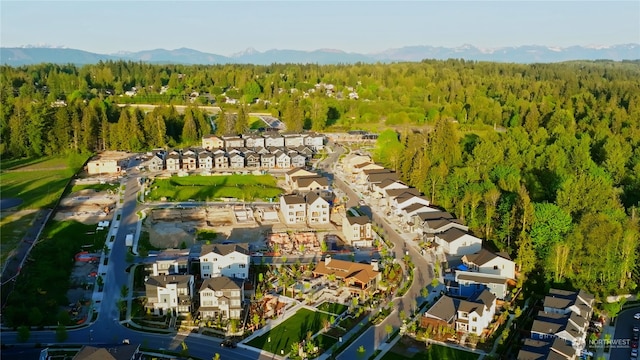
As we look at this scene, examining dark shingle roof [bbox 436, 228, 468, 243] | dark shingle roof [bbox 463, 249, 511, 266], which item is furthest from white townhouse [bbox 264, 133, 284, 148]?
dark shingle roof [bbox 463, 249, 511, 266]

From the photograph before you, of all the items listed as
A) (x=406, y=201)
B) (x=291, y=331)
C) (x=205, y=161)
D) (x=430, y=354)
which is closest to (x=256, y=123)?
(x=205, y=161)

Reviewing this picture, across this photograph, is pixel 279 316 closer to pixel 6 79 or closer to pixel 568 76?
pixel 6 79

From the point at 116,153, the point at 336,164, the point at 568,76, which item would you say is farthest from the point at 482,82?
the point at 116,153

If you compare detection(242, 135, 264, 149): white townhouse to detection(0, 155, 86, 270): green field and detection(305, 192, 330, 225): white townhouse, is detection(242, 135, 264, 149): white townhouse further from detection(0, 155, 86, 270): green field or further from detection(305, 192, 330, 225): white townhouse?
detection(305, 192, 330, 225): white townhouse

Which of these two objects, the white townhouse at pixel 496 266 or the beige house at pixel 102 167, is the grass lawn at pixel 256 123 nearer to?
the beige house at pixel 102 167

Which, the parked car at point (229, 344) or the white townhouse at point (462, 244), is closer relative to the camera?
the parked car at point (229, 344)

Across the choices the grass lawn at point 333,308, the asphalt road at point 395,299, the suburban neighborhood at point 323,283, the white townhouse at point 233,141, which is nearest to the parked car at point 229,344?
the suburban neighborhood at point 323,283
